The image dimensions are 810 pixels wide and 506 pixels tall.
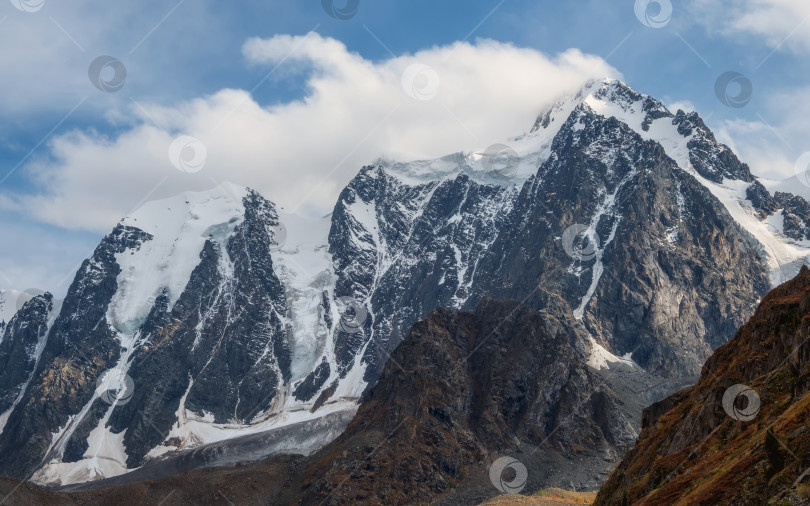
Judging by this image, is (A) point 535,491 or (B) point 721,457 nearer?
(B) point 721,457

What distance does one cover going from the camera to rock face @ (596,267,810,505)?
43.9m

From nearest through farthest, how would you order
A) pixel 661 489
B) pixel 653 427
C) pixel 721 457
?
pixel 721 457 < pixel 661 489 < pixel 653 427

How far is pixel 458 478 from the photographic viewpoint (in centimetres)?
19650

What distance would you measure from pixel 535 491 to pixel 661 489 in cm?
13278

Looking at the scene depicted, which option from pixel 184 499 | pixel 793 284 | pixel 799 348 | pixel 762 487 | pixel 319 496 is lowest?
pixel 762 487

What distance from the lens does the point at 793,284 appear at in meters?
102

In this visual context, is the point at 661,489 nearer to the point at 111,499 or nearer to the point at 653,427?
the point at 653,427

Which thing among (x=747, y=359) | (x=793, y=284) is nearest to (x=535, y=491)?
(x=793, y=284)

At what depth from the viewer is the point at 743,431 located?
62.3 metres

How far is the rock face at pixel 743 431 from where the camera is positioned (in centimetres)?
4391

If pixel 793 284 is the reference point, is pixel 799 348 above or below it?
below

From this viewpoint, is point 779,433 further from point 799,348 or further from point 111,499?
point 111,499

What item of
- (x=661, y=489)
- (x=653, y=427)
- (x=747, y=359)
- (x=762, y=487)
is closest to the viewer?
(x=762, y=487)

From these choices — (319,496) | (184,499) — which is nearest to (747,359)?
(319,496)
